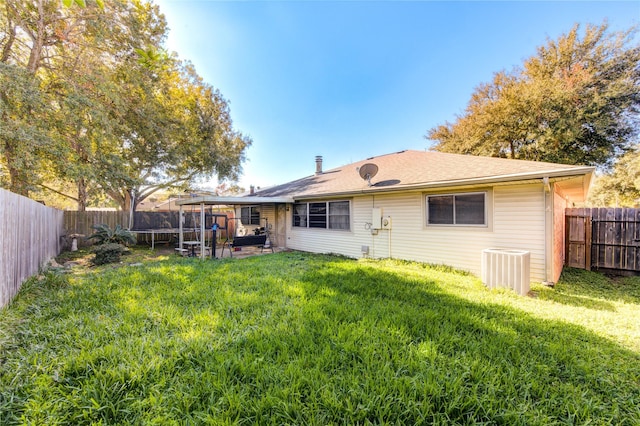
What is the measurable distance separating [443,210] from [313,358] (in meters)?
5.92

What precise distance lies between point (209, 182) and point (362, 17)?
13.9 meters

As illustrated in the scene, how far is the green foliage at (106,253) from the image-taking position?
8.10 metres

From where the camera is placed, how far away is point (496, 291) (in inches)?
204

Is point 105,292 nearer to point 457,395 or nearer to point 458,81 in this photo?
point 457,395

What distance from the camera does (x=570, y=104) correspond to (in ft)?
41.4

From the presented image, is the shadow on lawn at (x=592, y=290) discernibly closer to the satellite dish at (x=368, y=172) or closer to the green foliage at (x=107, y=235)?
the satellite dish at (x=368, y=172)

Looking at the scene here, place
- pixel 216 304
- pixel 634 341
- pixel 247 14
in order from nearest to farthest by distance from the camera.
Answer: pixel 634 341 → pixel 216 304 → pixel 247 14

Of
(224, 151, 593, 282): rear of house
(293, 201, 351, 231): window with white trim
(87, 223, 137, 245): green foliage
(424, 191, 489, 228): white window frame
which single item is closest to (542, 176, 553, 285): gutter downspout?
(224, 151, 593, 282): rear of house

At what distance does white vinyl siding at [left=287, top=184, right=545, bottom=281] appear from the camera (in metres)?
5.82

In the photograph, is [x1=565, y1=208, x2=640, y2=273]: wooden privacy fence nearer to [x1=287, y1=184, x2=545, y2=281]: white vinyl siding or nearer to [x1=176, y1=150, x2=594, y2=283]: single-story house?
[x1=176, y1=150, x2=594, y2=283]: single-story house

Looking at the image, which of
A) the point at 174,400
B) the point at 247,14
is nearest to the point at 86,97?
the point at 247,14

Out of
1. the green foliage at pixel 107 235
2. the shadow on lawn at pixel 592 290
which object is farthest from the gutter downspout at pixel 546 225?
the green foliage at pixel 107 235

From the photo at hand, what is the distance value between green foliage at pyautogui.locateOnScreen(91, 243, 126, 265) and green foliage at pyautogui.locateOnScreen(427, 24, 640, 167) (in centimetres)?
1741

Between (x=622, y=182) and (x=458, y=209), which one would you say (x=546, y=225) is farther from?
(x=622, y=182)
